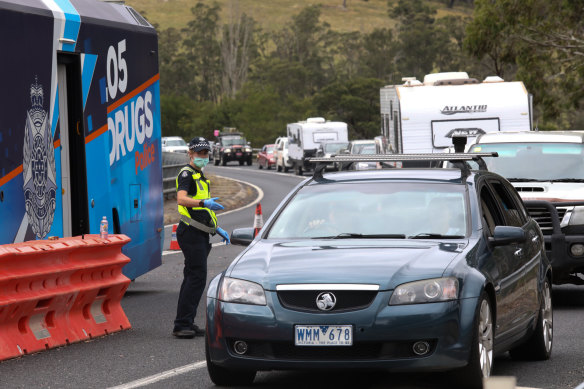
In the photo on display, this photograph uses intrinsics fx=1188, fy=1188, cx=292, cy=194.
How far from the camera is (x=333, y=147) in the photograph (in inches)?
2052

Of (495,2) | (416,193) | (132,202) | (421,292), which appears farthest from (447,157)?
(495,2)

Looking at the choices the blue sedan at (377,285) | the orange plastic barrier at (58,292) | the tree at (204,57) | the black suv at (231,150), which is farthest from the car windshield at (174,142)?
the tree at (204,57)

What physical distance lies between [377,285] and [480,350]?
2.49 ft

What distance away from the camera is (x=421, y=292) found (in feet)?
22.7

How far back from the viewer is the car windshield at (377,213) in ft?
26.1

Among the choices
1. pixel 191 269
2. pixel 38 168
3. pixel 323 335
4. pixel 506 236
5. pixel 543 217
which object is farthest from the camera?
pixel 543 217

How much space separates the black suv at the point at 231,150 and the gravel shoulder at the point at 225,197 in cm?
2689

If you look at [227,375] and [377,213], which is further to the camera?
[377,213]

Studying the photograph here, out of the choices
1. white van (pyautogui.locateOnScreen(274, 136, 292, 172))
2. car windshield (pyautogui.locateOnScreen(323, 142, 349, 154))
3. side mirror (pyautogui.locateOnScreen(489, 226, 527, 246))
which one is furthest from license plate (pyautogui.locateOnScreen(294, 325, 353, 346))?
white van (pyautogui.locateOnScreen(274, 136, 292, 172))

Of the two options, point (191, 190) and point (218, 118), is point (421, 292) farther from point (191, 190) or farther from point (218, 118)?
point (218, 118)

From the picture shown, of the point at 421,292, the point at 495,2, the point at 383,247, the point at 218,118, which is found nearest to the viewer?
the point at 421,292

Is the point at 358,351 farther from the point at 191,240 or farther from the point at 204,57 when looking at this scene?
the point at 204,57

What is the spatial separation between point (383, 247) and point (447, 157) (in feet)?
3.94

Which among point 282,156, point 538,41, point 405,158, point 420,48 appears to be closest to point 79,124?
point 405,158
